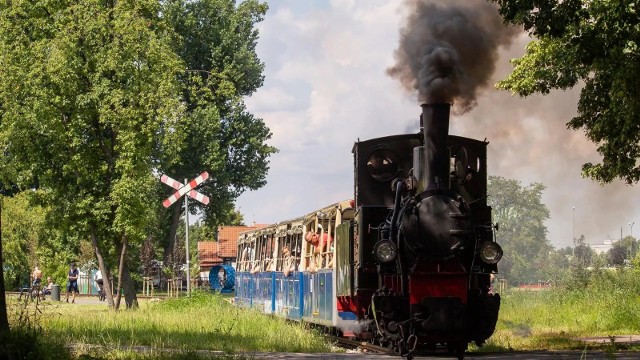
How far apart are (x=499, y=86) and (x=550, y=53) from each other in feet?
7.96

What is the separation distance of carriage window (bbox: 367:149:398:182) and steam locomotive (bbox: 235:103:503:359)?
0.02m

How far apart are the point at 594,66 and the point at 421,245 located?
5.06 m

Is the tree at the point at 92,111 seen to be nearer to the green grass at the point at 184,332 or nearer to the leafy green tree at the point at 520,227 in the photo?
the green grass at the point at 184,332

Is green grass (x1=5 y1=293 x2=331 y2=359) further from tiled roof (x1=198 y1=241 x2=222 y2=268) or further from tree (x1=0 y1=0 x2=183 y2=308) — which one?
tiled roof (x1=198 y1=241 x2=222 y2=268)

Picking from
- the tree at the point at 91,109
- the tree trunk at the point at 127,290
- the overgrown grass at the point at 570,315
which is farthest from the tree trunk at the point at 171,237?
the overgrown grass at the point at 570,315

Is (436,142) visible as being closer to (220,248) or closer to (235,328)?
(235,328)

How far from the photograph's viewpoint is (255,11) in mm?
64125

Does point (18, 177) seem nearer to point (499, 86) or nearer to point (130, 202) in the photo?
point (130, 202)

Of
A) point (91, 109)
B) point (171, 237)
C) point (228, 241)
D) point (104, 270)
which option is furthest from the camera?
point (228, 241)

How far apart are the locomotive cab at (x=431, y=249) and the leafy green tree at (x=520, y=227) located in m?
27.6

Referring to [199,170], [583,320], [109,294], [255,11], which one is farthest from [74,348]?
[255,11]

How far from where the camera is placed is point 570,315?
27203mm

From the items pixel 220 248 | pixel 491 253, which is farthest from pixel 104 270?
pixel 220 248

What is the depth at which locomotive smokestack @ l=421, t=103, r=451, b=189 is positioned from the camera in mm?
15734
